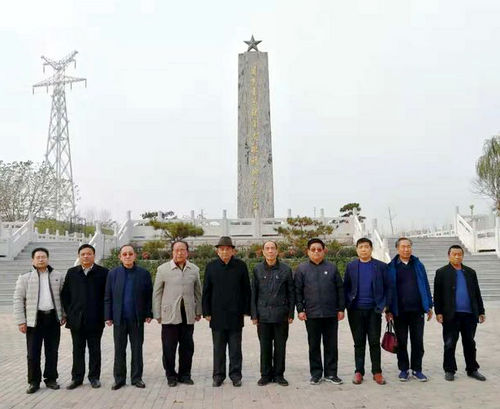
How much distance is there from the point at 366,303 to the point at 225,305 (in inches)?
50.5

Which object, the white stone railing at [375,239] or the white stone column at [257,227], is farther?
the white stone column at [257,227]

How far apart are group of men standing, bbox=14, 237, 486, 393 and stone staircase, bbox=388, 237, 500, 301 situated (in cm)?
857

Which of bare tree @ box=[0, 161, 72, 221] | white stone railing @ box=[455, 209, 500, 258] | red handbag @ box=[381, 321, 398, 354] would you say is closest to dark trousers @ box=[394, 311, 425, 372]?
red handbag @ box=[381, 321, 398, 354]

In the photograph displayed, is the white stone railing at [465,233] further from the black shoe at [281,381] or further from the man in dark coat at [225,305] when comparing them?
the man in dark coat at [225,305]

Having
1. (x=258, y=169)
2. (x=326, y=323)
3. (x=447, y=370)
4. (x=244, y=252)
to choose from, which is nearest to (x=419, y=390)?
(x=447, y=370)

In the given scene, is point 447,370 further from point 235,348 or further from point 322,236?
point 322,236

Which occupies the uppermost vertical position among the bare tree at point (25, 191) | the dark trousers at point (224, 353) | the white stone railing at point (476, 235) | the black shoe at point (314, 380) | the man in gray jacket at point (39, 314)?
the bare tree at point (25, 191)

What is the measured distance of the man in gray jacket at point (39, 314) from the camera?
5172 millimetres

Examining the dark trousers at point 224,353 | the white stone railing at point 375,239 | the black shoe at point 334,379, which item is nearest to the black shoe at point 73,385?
the dark trousers at point 224,353

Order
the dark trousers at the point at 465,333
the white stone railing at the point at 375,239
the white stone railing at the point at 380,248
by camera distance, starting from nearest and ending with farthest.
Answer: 1. the dark trousers at the point at 465,333
2. the white stone railing at the point at 380,248
3. the white stone railing at the point at 375,239

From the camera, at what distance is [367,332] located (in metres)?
5.25

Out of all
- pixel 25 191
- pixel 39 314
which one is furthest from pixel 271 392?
pixel 25 191

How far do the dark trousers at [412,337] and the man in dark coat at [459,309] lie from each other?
24 centimetres

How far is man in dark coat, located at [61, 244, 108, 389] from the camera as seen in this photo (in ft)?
17.2
